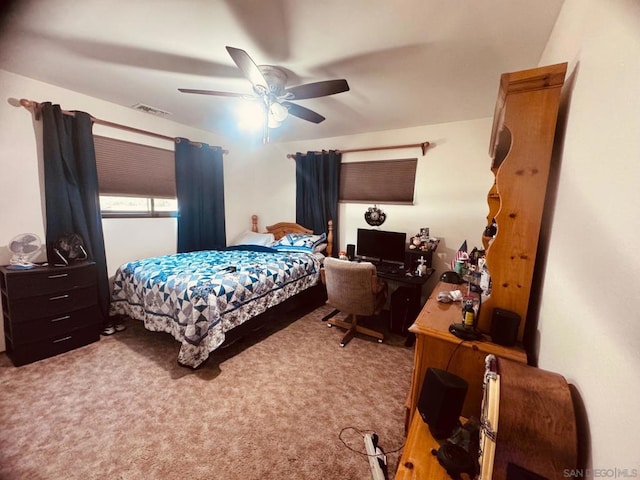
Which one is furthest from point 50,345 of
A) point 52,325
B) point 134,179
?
point 134,179

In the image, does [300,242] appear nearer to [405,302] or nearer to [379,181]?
[379,181]

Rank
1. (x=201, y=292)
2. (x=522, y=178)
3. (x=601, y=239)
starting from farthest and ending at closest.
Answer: (x=201, y=292) → (x=522, y=178) → (x=601, y=239)

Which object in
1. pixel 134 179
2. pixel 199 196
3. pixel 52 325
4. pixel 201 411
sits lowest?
pixel 201 411

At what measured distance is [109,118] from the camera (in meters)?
2.76

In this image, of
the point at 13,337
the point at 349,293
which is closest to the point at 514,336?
the point at 349,293

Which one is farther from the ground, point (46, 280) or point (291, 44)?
point (291, 44)

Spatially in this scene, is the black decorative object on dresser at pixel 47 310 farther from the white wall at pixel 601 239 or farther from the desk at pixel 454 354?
the white wall at pixel 601 239

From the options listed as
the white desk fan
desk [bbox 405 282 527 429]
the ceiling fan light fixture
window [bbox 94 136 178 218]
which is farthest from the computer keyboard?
the white desk fan

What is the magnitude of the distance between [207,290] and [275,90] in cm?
171

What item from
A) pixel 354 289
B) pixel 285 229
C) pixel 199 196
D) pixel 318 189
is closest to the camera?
pixel 354 289

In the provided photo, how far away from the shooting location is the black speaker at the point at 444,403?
0.96 metres

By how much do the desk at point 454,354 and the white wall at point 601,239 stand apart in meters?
0.19

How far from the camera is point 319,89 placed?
1.86 meters

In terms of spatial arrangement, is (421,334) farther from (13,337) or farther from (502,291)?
(13,337)
